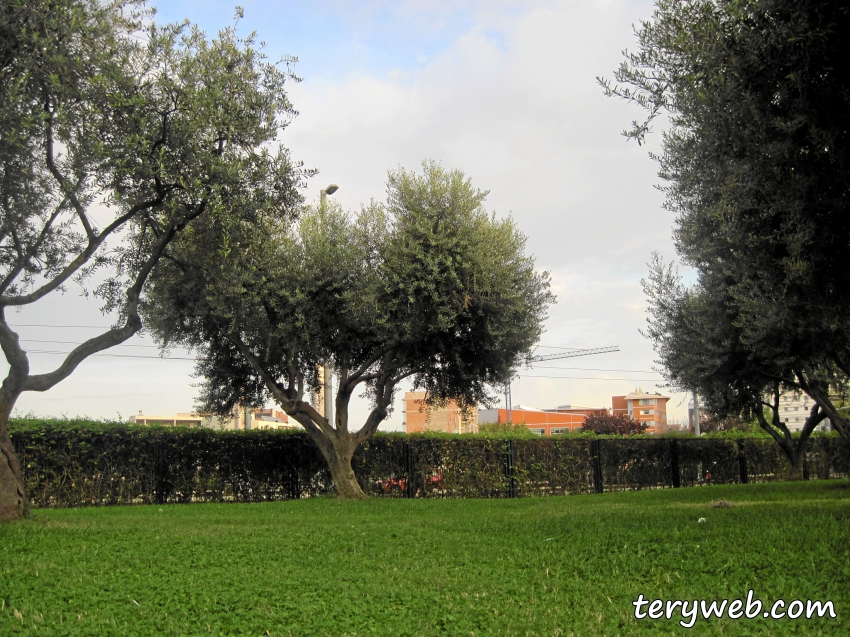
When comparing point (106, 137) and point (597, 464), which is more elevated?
point (106, 137)

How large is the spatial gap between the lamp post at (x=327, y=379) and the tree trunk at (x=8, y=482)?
25.9 ft

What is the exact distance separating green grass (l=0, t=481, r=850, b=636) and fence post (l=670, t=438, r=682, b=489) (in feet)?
49.8

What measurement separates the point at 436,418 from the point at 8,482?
2886 inches

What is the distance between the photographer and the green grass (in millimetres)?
5078

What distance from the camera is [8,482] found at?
10.2 meters

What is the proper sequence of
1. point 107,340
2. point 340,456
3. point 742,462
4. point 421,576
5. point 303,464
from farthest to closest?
point 742,462
point 303,464
point 340,456
point 107,340
point 421,576

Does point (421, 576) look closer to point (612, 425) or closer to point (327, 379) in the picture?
point (327, 379)

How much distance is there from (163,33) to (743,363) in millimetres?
14641

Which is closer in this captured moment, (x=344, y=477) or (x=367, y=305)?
(x=367, y=305)

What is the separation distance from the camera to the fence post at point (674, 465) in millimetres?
24469

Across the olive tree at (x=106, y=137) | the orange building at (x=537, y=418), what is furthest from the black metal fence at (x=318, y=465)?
the orange building at (x=537, y=418)

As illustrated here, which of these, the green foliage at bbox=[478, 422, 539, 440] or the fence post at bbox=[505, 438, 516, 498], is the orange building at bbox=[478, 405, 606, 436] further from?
the fence post at bbox=[505, 438, 516, 498]

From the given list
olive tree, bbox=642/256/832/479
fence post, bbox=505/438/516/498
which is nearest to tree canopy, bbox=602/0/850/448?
olive tree, bbox=642/256/832/479

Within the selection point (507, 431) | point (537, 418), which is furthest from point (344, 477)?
point (537, 418)
